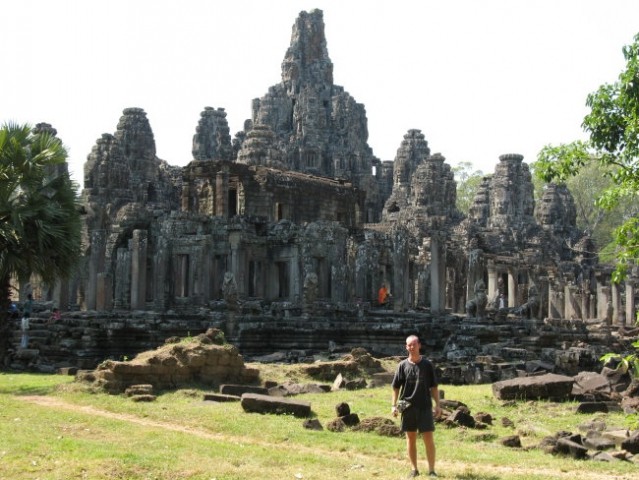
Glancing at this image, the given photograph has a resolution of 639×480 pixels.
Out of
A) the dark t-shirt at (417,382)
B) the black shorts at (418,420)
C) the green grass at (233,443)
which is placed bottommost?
the green grass at (233,443)

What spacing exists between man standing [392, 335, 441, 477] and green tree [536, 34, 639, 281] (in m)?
3.49

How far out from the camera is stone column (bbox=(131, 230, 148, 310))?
31.8 m

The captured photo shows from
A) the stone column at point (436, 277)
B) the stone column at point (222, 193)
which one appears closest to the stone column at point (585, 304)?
the stone column at point (436, 277)

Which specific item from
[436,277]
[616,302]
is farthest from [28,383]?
[616,302]

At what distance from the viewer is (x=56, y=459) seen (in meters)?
10.5

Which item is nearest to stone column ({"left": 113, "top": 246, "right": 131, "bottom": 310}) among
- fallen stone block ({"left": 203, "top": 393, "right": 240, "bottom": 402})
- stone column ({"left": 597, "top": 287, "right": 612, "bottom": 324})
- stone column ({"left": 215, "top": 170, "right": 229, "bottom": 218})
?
stone column ({"left": 215, "top": 170, "right": 229, "bottom": 218})

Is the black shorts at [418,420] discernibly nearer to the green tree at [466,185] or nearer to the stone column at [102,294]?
the stone column at [102,294]

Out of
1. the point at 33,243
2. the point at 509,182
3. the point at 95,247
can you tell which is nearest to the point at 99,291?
the point at 95,247

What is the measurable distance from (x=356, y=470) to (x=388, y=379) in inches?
343

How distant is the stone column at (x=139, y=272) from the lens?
104 feet

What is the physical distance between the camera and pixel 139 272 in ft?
105

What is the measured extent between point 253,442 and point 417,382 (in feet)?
9.69

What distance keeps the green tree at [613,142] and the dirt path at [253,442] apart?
3.08 metres

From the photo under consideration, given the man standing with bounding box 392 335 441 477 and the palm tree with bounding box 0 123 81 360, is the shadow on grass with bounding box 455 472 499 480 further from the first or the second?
the palm tree with bounding box 0 123 81 360
